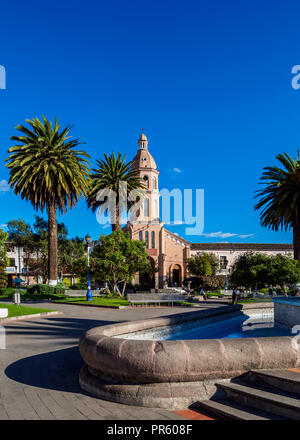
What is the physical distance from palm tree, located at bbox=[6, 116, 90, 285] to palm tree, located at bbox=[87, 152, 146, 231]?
5387mm

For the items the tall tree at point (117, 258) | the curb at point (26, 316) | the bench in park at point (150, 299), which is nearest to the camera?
the curb at point (26, 316)

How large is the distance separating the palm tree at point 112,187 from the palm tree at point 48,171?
17.7 feet

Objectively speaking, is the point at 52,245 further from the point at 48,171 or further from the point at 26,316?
the point at 26,316

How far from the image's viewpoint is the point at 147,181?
64.9 meters

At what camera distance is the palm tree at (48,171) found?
106ft

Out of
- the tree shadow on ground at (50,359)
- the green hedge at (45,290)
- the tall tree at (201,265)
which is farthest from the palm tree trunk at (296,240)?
the tall tree at (201,265)

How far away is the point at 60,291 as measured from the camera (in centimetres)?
3466

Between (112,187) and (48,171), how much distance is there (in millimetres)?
9352

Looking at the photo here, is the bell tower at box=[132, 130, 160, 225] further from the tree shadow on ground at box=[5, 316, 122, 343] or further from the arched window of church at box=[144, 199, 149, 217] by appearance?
the tree shadow on ground at box=[5, 316, 122, 343]

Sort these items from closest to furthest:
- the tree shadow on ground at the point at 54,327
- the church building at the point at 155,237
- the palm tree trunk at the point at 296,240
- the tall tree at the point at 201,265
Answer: the tree shadow on ground at the point at 54,327, the palm tree trunk at the point at 296,240, the tall tree at the point at 201,265, the church building at the point at 155,237

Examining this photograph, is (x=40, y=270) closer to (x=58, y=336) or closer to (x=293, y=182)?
(x=293, y=182)

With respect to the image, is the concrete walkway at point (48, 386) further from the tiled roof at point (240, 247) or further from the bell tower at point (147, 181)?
the tiled roof at point (240, 247)

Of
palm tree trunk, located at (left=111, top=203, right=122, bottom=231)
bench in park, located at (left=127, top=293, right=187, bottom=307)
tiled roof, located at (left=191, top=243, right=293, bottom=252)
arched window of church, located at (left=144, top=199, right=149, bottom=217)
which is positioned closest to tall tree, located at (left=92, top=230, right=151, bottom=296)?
palm tree trunk, located at (left=111, top=203, right=122, bottom=231)

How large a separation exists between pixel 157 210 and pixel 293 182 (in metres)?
35.8
